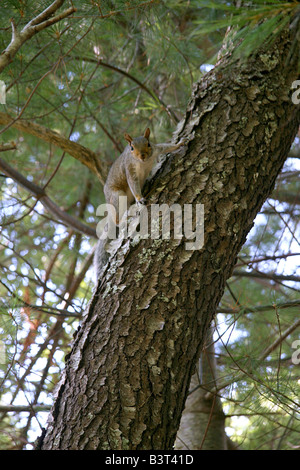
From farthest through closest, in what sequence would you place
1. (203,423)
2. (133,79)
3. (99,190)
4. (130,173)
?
(99,190)
(133,79)
(203,423)
(130,173)

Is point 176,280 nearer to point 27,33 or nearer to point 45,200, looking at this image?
point 27,33

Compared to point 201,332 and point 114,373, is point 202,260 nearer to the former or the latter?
point 201,332

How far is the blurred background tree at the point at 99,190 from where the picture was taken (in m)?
1.97

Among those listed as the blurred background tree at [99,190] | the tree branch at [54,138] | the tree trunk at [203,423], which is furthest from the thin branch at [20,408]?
the tree branch at [54,138]

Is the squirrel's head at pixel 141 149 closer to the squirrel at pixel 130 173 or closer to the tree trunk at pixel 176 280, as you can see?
the squirrel at pixel 130 173

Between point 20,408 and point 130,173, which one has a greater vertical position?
point 130,173

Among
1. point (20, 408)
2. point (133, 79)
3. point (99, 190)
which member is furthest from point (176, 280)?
point (99, 190)

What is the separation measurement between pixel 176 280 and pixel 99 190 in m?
2.47

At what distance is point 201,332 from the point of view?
1.49 m

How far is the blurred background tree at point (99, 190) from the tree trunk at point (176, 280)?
27cm

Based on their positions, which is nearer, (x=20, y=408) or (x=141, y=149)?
(x=20, y=408)

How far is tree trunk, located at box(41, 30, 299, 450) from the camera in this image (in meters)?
1.33

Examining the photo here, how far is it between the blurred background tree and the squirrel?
0.16 m

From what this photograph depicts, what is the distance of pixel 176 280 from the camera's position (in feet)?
4.89
